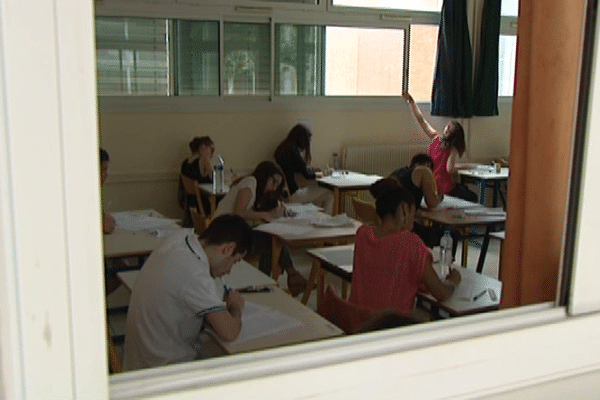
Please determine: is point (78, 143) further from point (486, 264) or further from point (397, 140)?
point (397, 140)

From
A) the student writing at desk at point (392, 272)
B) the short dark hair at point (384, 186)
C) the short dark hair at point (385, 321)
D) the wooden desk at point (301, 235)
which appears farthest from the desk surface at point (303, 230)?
the short dark hair at point (385, 321)

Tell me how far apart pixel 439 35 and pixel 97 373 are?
8013 millimetres

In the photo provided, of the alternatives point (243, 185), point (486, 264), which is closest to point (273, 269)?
point (243, 185)

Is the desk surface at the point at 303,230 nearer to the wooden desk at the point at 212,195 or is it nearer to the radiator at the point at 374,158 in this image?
the wooden desk at the point at 212,195

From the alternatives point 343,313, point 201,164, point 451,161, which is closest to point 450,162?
point 451,161

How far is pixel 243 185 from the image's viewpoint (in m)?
5.12

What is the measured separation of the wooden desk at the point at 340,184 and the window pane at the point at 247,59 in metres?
1.25

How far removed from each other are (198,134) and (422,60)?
309 cm

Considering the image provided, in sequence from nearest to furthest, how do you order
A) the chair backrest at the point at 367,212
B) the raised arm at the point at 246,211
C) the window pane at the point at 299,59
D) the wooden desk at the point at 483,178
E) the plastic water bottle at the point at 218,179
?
the raised arm at the point at 246,211, the chair backrest at the point at 367,212, the plastic water bottle at the point at 218,179, the window pane at the point at 299,59, the wooden desk at the point at 483,178

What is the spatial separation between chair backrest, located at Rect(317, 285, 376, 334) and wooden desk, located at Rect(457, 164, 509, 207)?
16.3ft

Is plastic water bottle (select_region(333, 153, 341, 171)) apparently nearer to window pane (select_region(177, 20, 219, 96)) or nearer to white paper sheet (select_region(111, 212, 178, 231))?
window pane (select_region(177, 20, 219, 96))

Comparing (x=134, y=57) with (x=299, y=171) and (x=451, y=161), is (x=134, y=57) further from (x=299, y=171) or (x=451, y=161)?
(x=451, y=161)

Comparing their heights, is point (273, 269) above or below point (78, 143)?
below

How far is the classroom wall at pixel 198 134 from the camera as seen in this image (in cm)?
690
